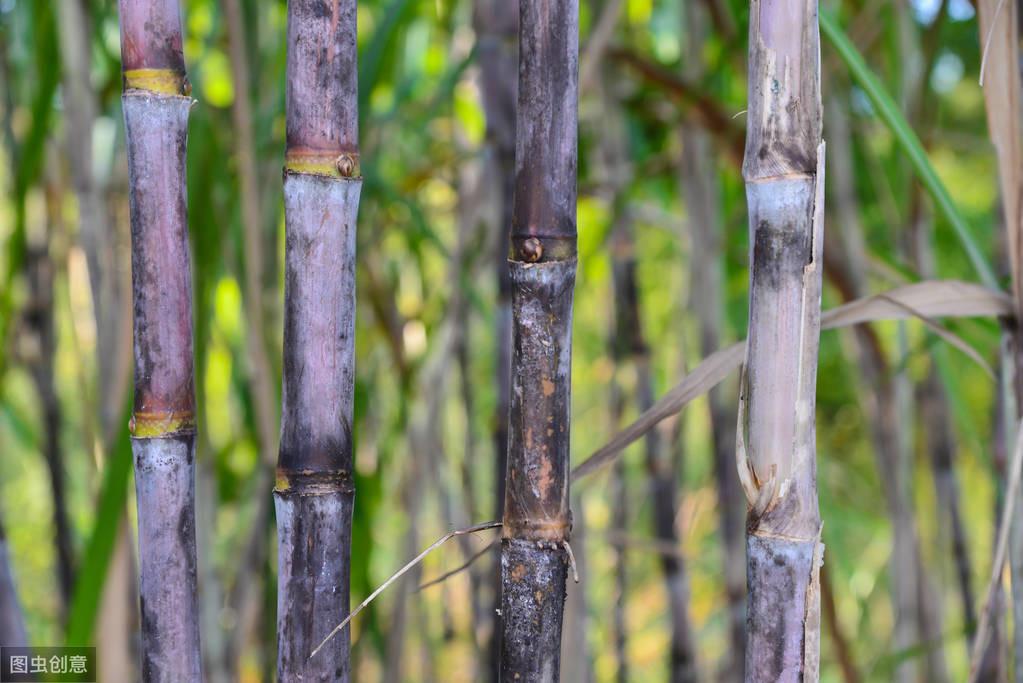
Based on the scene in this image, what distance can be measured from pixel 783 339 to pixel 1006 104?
0.19 meters

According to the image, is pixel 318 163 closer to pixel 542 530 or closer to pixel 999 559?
pixel 542 530

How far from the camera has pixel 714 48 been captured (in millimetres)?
1058

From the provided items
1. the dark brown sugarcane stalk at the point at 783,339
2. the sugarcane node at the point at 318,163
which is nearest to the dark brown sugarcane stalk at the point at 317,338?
the sugarcane node at the point at 318,163

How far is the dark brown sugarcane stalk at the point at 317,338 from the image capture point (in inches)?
12.3

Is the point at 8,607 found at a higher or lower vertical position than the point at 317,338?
lower

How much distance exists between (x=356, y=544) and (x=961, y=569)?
522 mm

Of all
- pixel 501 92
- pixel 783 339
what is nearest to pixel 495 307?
pixel 501 92

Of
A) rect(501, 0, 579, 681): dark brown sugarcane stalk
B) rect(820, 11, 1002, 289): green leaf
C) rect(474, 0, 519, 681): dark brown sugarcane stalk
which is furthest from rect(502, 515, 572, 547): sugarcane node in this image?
rect(474, 0, 519, 681): dark brown sugarcane stalk

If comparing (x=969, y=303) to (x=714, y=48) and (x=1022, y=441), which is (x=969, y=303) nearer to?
(x=1022, y=441)

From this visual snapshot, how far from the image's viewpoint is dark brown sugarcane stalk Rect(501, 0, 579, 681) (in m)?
0.31

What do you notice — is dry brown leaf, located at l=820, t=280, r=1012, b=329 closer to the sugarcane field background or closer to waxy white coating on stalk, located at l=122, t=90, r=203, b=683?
the sugarcane field background

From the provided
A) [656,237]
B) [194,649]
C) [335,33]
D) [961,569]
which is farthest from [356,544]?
[656,237]

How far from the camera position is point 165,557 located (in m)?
0.34

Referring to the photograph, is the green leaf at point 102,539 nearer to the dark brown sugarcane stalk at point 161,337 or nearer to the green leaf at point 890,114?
the dark brown sugarcane stalk at point 161,337
